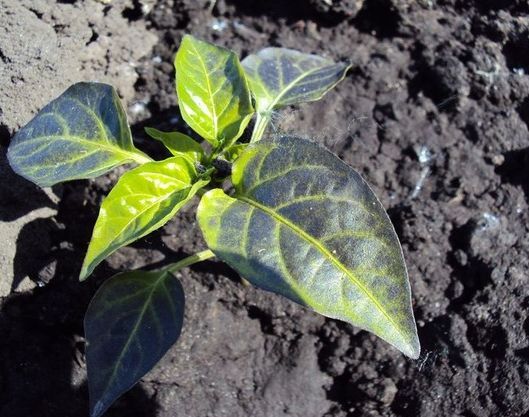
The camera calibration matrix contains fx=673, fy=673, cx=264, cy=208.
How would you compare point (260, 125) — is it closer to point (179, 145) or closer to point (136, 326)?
point (179, 145)

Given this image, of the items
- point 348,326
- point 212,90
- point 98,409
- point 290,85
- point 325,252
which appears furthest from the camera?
point 290,85

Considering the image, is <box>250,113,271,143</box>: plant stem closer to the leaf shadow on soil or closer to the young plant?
the young plant

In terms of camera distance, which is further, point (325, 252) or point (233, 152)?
point (233, 152)

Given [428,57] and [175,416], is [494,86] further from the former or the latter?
[175,416]

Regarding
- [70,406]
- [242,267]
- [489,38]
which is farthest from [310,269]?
[489,38]

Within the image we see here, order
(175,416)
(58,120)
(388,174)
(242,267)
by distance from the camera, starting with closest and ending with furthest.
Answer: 1. (242,267)
2. (58,120)
3. (175,416)
4. (388,174)

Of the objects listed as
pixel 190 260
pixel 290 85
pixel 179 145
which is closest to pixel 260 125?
pixel 290 85
